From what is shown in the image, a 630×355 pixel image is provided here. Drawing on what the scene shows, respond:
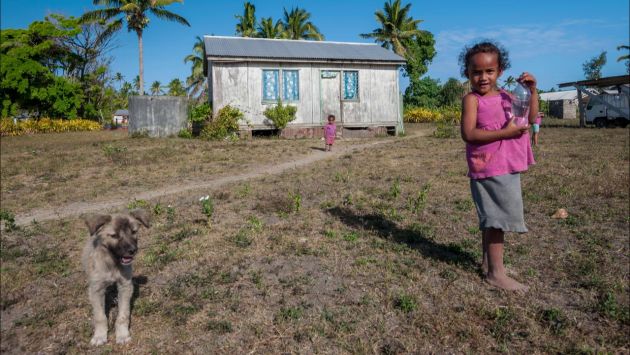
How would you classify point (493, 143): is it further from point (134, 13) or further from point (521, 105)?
point (134, 13)

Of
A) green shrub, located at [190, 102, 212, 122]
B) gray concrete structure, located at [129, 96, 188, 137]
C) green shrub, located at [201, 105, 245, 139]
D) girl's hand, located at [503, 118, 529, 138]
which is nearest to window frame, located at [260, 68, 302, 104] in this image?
green shrub, located at [201, 105, 245, 139]

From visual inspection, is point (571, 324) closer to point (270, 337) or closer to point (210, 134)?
point (270, 337)

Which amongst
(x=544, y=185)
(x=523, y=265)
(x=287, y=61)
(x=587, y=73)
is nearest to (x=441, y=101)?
(x=287, y=61)

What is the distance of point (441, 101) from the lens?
48781mm

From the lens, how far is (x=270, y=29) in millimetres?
47250

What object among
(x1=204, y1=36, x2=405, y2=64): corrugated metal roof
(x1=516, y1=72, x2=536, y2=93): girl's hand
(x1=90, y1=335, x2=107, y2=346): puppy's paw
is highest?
(x1=204, y1=36, x2=405, y2=64): corrugated metal roof

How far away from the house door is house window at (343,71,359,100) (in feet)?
1.08

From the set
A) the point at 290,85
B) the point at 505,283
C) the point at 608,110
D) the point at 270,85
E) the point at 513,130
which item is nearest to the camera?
the point at 513,130

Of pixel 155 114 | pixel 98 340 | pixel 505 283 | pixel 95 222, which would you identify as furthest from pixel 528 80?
pixel 155 114

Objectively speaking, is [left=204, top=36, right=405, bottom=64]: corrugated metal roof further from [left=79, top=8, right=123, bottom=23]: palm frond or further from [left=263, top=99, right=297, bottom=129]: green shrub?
[left=79, top=8, right=123, bottom=23]: palm frond

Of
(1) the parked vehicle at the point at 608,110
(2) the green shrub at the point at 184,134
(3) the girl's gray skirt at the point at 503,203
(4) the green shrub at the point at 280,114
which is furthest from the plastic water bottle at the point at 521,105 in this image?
(1) the parked vehicle at the point at 608,110

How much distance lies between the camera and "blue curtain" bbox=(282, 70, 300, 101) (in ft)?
66.5

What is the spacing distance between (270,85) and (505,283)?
692 inches

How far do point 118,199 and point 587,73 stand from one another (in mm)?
116266
